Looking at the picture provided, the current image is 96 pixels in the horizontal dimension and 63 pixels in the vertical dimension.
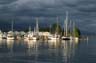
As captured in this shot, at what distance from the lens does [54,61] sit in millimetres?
56750

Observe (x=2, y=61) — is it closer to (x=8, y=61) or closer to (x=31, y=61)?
(x=8, y=61)

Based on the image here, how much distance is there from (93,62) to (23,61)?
12.0 m

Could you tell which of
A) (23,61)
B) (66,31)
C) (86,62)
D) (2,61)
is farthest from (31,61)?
(66,31)

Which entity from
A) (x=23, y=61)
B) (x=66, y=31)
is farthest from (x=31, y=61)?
(x=66, y=31)

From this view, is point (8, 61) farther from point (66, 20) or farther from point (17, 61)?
point (66, 20)

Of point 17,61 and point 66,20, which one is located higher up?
point 66,20

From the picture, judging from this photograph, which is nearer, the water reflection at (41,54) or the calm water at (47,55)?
the calm water at (47,55)

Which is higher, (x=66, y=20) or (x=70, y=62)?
(x=66, y=20)

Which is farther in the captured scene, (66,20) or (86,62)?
(66,20)

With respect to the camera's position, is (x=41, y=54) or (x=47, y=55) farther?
(x=41, y=54)

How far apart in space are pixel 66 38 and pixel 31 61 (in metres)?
Result: 145

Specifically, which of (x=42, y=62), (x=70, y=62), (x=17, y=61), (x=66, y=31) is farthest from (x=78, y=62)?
(x=66, y=31)

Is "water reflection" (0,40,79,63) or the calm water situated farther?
"water reflection" (0,40,79,63)

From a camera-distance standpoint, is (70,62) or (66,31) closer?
(70,62)
